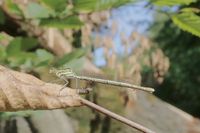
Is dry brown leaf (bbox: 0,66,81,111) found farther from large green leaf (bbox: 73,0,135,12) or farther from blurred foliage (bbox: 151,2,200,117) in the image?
blurred foliage (bbox: 151,2,200,117)

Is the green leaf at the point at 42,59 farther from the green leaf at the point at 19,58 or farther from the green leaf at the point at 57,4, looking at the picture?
the green leaf at the point at 57,4

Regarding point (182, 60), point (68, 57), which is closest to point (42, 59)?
point (68, 57)

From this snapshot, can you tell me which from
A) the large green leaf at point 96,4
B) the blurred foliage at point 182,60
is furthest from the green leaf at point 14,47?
the blurred foliage at point 182,60

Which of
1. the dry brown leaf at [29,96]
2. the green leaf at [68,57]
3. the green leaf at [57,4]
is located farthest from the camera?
the green leaf at [68,57]

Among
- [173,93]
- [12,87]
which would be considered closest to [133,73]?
[12,87]

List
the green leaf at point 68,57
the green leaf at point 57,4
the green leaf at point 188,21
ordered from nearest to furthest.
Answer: the green leaf at point 188,21 < the green leaf at point 57,4 < the green leaf at point 68,57
